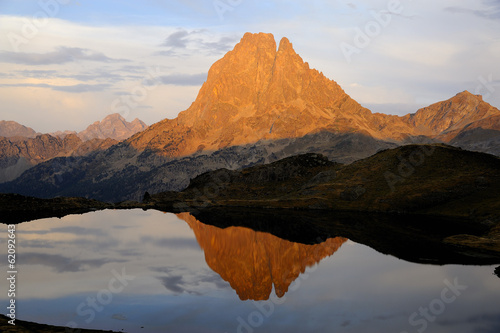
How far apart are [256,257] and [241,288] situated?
27654mm

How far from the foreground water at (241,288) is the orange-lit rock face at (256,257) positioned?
0.25 meters

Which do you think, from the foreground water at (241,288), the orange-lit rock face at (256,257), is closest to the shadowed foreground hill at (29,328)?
the foreground water at (241,288)

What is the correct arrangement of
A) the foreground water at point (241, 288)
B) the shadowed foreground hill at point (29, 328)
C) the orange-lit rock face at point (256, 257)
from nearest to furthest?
1. the shadowed foreground hill at point (29, 328)
2. the foreground water at point (241, 288)
3. the orange-lit rock face at point (256, 257)

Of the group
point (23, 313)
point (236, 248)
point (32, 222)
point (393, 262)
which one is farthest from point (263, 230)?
point (23, 313)

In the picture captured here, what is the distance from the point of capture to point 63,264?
296 ft

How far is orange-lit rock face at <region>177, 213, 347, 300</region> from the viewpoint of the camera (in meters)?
77.6

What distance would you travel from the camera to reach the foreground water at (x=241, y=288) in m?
57.2

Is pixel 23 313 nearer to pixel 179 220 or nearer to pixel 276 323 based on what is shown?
pixel 276 323

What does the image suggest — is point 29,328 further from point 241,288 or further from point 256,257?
point 256,257

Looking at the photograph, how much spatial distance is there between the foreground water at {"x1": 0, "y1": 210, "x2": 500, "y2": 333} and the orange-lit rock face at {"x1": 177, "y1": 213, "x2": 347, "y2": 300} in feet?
0.82

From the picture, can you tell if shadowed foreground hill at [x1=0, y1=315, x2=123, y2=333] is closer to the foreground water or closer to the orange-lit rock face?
the foreground water

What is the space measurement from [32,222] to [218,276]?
322 ft

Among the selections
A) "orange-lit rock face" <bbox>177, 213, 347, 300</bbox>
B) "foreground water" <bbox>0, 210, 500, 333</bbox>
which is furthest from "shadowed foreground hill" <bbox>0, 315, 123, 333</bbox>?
"orange-lit rock face" <bbox>177, 213, 347, 300</bbox>

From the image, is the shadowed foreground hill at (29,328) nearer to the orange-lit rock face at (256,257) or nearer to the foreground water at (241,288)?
the foreground water at (241,288)
